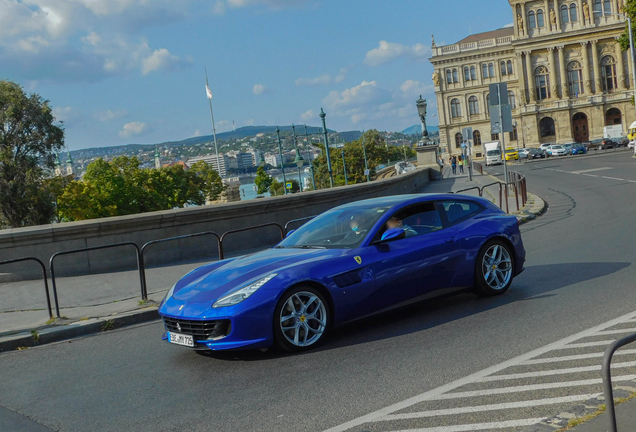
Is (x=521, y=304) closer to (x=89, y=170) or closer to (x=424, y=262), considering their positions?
(x=424, y=262)


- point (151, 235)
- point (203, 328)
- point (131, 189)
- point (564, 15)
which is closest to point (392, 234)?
point (203, 328)

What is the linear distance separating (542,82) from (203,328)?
111 meters

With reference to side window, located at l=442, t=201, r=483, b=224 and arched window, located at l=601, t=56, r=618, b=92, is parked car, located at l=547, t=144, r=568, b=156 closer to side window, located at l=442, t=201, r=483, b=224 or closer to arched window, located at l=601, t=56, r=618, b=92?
arched window, located at l=601, t=56, r=618, b=92

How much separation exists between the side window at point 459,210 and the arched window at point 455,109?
116865 millimetres

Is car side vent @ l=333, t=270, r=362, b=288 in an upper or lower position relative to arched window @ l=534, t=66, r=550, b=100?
lower

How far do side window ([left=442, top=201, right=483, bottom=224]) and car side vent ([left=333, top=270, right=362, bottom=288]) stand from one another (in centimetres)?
172

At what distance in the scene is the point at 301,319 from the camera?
6480mm

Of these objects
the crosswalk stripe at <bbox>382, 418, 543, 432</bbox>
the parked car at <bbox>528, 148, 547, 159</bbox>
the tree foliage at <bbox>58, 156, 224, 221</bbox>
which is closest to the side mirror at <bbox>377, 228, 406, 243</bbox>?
the crosswalk stripe at <bbox>382, 418, 543, 432</bbox>

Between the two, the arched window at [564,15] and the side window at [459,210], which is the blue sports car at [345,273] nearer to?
the side window at [459,210]

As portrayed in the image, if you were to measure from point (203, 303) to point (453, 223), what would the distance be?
10.6ft

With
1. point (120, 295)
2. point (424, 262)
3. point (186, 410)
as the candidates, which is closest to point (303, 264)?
point (424, 262)

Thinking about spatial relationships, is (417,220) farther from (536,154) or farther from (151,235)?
(536,154)

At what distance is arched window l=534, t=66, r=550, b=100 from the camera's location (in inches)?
4237

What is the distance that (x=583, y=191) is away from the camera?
24.8 meters
